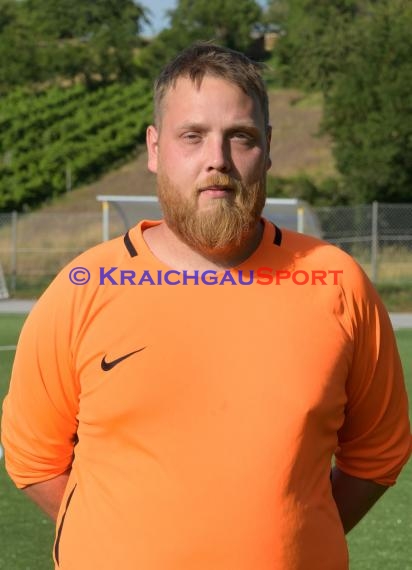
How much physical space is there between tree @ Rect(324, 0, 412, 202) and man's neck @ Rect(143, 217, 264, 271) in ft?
119

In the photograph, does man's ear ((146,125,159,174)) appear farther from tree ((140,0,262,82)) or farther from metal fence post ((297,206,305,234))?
tree ((140,0,262,82))

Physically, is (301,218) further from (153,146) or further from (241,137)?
(241,137)

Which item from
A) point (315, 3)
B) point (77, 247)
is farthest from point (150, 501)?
point (315, 3)

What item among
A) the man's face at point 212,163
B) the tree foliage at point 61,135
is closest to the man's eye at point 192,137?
the man's face at point 212,163

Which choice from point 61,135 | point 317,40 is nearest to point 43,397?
point 317,40

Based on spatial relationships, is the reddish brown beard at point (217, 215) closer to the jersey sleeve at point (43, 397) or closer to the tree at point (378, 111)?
the jersey sleeve at point (43, 397)

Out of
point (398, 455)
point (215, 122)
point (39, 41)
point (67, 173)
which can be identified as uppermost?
point (215, 122)

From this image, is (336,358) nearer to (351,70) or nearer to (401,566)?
(401,566)

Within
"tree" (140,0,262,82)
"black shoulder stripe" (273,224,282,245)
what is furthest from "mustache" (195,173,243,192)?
"tree" (140,0,262,82)

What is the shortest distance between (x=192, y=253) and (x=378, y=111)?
3732cm

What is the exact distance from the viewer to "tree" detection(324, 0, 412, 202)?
126ft

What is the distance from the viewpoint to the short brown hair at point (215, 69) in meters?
2.51

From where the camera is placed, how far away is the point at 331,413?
2.49 meters

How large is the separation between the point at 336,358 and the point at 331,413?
0.12 meters
